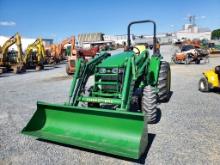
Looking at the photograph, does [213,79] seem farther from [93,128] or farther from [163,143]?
[93,128]

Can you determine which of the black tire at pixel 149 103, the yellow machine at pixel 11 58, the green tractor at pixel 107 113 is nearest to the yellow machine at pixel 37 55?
the yellow machine at pixel 11 58

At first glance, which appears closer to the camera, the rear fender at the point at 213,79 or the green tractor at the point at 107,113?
the green tractor at the point at 107,113

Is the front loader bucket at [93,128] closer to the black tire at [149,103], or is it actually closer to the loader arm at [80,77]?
the loader arm at [80,77]

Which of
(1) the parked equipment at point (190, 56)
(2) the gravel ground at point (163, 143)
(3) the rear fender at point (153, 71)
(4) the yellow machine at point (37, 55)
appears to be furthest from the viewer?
(4) the yellow machine at point (37, 55)

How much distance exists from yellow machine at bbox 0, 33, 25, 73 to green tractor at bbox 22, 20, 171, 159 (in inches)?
650

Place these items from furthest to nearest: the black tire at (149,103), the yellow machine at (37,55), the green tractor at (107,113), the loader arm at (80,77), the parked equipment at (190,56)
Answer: the yellow machine at (37,55), the parked equipment at (190,56), the loader arm at (80,77), the black tire at (149,103), the green tractor at (107,113)

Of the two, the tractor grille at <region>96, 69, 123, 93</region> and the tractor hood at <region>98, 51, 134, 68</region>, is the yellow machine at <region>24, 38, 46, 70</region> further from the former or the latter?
the tractor grille at <region>96, 69, 123, 93</region>

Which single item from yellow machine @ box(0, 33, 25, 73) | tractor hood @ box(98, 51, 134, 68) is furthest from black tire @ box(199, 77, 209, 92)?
yellow machine @ box(0, 33, 25, 73)

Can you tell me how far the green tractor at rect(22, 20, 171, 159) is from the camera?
4512 millimetres

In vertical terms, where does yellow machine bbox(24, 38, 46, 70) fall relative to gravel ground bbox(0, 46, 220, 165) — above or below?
above

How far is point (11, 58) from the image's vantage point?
81.4 feet

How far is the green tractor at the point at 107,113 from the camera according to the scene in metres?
4.51

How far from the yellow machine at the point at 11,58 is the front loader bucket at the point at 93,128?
57.7 feet

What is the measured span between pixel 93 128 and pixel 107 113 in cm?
42
